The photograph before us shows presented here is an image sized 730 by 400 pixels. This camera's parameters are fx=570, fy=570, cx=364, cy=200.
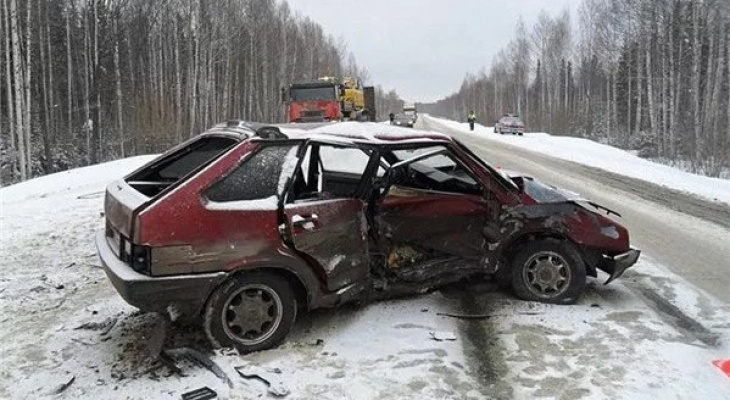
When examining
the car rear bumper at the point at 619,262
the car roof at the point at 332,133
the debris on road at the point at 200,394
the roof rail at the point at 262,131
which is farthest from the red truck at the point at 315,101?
the debris on road at the point at 200,394

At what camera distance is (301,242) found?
406 cm

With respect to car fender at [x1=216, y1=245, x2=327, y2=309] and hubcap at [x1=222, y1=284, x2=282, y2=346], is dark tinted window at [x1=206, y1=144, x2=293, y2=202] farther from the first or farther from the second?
hubcap at [x1=222, y1=284, x2=282, y2=346]

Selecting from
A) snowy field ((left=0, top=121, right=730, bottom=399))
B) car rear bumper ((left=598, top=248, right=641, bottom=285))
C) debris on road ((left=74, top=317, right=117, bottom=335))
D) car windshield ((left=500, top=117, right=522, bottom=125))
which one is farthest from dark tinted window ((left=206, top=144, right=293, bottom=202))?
car windshield ((left=500, top=117, right=522, bottom=125))

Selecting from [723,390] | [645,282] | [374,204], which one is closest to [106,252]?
[374,204]

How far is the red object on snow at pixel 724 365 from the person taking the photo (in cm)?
369

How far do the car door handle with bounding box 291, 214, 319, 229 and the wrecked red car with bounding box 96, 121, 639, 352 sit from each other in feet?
0.03

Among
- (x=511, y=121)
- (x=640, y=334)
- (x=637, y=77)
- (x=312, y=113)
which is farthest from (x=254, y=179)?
(x=511, y=121)

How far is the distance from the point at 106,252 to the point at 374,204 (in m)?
2.09

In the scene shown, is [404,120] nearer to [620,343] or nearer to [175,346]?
[620,343]

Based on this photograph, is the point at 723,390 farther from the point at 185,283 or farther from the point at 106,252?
the point at 106,252

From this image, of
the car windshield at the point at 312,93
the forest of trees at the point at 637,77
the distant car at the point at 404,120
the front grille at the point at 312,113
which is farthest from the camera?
the distant car at the point at 404,120

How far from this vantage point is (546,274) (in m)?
4.93

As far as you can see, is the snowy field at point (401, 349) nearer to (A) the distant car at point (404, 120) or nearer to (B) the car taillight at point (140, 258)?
(B) the car taillight at point (140, 258)

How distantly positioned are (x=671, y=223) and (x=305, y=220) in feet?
22.3
